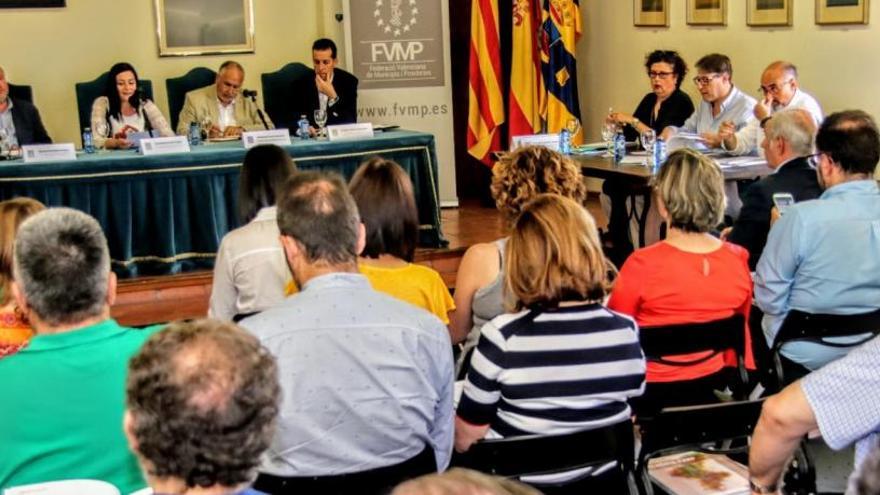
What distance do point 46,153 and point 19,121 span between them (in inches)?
26.1

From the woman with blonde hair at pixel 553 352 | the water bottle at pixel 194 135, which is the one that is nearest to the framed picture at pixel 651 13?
the water bottle at pixel 194 135

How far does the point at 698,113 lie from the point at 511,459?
431 cm

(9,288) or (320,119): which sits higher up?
(320,119)

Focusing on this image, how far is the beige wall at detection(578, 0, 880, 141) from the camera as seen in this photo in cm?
578

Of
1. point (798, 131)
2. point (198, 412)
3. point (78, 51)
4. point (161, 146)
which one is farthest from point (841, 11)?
point (198, 412)

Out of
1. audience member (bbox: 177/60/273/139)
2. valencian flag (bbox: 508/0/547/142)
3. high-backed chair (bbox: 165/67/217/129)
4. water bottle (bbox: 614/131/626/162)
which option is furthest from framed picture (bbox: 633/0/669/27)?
high-backed chair (bbox: 165/67/217/129)

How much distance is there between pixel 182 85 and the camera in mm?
7223

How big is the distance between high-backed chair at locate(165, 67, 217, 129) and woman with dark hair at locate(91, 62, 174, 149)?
22.0 inches

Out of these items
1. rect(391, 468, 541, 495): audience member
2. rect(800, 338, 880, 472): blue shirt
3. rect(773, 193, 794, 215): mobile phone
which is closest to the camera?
rect(391, 468, 541, 495): audience member

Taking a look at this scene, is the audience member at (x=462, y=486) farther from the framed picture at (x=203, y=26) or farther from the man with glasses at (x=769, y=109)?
the framed picture at (x=203, y=26)

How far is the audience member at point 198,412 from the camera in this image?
139 cm

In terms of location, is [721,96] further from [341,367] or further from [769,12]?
[341,367]

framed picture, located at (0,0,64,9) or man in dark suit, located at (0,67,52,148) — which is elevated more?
framed picture, located at (0,0,64,9)

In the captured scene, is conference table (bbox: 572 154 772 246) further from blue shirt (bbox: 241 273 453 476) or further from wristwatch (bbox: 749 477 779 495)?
wristwatch (bbox: 749 477 779 495)
